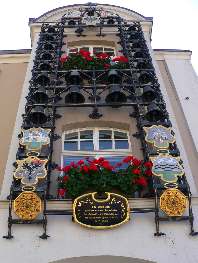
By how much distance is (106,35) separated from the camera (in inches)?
760

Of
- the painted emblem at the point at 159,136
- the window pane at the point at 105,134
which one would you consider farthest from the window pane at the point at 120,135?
the painted emblem at the point at 159,136

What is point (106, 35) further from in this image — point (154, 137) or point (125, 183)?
point (125, 183)

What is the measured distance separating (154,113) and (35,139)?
10.1ft

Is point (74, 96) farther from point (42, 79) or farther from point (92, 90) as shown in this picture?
point (42, 79)

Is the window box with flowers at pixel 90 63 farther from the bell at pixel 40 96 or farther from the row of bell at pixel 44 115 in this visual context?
the row of bell at pixel 44 115

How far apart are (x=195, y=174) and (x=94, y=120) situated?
3252mm

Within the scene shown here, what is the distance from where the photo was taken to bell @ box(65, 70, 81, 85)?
48.8 feet

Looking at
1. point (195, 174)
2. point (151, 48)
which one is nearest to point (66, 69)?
point (151, 48)

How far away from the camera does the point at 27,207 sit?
35.1ft

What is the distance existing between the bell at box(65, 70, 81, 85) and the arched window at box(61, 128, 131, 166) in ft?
4.84

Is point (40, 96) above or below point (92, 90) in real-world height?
below

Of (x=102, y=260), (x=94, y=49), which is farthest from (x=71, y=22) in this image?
(x=102, y=260)

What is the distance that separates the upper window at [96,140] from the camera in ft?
45.4

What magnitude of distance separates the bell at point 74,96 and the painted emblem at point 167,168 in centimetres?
331
